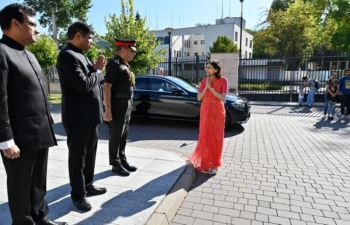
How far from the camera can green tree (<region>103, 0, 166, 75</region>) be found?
501 inches

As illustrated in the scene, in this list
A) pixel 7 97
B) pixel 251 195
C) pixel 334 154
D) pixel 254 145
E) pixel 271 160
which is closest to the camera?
pixel 7 97

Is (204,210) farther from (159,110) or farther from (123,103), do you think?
(159,110)

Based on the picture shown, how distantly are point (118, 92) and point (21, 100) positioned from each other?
174 centimetres

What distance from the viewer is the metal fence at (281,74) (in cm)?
1479

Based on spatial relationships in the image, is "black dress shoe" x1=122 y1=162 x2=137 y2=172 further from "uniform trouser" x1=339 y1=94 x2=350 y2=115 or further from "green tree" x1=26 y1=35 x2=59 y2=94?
"green tree" x1=26 y1=35 x2=59 y2=94

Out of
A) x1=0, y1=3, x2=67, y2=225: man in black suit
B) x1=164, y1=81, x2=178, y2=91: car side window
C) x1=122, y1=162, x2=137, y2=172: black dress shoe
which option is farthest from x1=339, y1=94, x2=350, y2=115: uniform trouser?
x1=0, y1=3, x2=67, y2=225: man in black suit

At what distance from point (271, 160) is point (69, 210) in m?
3.71

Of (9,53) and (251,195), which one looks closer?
(9,53)

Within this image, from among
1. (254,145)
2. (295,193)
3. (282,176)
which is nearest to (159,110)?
(254,145)

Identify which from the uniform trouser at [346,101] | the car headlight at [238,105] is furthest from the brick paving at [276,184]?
the uniform trouser at [346,101]

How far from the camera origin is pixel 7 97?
1968 mm

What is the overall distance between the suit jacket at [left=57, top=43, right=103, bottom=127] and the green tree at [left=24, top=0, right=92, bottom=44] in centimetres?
2663

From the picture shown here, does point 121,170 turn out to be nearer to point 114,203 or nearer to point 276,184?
point 114,203

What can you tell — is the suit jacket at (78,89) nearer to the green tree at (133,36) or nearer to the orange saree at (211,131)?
the orange saree at (211,131)
